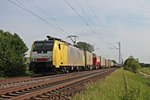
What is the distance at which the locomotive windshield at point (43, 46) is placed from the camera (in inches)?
1230

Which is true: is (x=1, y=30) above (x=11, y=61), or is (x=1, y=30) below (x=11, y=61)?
above

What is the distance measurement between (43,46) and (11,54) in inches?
128

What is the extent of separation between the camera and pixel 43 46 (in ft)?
103

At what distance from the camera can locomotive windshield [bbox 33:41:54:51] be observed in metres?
31.2

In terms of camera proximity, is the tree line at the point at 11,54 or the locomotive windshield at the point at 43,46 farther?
the tree line at the point at 11,54

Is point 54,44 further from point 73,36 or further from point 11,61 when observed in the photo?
point 73,36

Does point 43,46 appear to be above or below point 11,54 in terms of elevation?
above

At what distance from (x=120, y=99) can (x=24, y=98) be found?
11.3 feet

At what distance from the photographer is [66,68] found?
37.6 metres

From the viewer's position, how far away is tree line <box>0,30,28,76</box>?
31.5m

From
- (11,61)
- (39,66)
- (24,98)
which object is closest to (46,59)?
(39,66)

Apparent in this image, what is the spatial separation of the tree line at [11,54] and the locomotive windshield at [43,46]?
2584 millimetres

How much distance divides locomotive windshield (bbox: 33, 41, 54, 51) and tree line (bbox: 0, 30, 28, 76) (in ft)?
8.48

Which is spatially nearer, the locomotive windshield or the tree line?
the locomotive windshield
